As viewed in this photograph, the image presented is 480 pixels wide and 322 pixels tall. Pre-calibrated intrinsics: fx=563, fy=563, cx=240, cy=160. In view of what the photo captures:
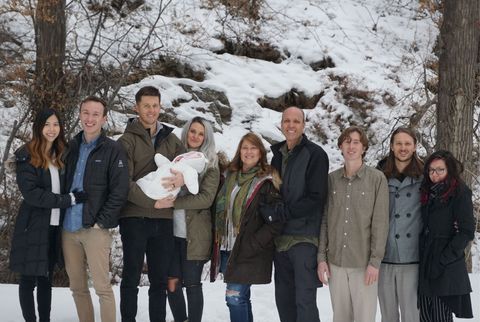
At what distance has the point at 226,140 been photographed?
11.8 m

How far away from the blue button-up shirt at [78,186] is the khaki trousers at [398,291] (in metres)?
2.43

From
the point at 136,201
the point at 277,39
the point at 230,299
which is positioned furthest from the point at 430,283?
the point at 277,39

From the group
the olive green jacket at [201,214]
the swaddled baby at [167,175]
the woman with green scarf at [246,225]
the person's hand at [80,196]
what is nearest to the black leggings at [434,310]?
the woman with green scarf at [246,225]

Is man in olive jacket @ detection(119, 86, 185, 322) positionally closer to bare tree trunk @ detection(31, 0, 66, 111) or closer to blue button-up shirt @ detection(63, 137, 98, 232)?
blue button-up shirt @ detection(63, 137, 98, 232)

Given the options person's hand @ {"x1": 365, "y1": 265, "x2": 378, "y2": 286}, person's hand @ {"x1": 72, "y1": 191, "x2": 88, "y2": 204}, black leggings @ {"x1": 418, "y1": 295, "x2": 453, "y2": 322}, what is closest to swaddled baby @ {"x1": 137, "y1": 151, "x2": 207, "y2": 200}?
person's hand @ {"x1": 72, "y1": 191, "x2": 88, "y2": 204}

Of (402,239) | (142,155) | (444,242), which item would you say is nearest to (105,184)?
(142,155)

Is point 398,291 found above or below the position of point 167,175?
below

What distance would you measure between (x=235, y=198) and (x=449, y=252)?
1.68 metres

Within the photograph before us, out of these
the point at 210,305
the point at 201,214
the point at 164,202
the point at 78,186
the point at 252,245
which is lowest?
the point at 210,305

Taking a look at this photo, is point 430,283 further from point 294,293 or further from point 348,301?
point 294,293

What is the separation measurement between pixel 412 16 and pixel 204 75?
28.7 ft

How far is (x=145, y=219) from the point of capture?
183 inches

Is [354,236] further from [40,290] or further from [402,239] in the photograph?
[40,290]

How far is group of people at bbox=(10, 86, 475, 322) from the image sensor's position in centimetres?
429
